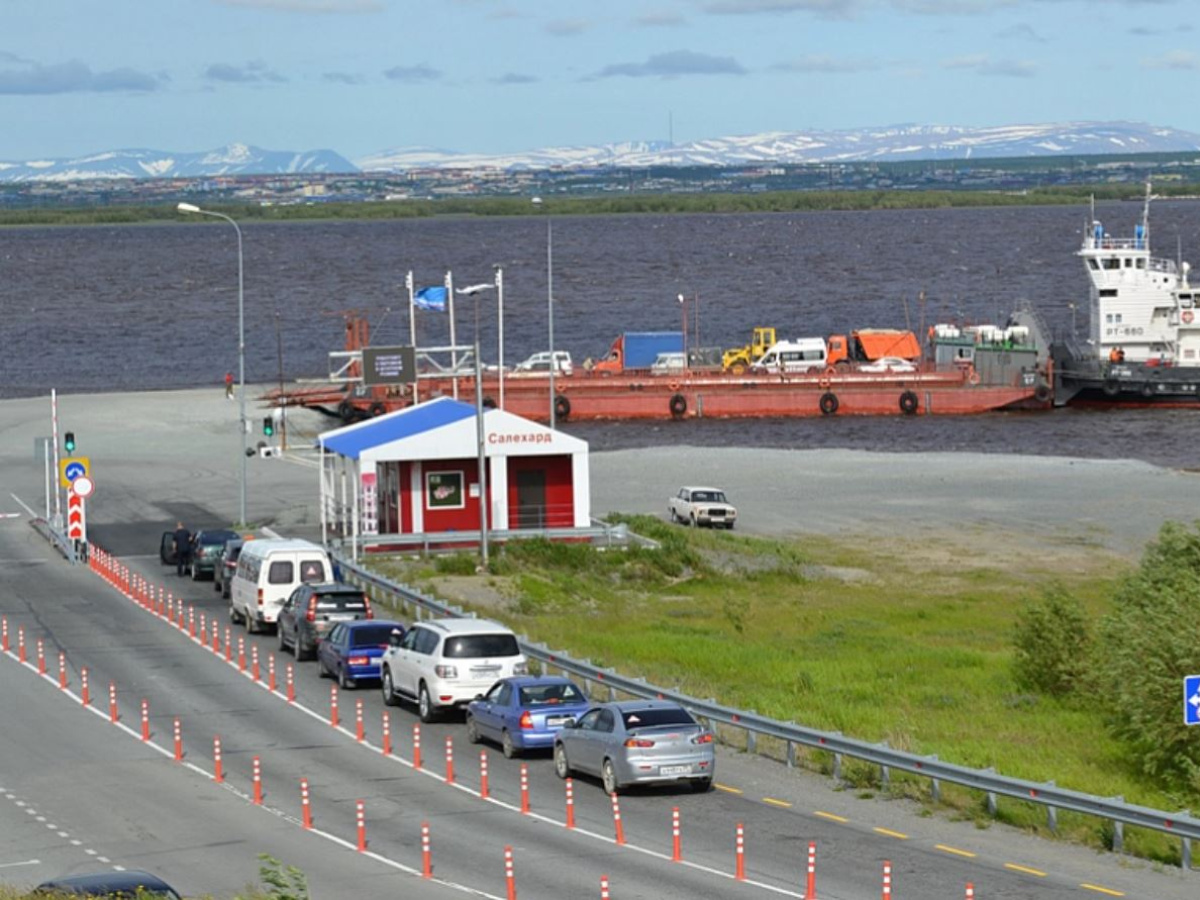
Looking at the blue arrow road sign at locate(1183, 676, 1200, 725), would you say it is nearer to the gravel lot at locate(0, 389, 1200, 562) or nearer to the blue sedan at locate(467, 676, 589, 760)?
the blue sedan at locate(467, 676, 589, 760)

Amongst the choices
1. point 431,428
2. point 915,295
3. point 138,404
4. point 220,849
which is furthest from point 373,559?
point 915,295

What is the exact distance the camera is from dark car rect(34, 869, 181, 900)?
17.8m

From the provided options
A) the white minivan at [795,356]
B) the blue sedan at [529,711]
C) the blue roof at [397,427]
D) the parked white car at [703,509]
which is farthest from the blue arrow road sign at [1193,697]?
the white minivan at [795,356]

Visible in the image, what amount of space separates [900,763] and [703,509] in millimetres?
32770

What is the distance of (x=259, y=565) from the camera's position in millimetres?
41031

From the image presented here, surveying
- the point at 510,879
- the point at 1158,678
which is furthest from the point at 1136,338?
the point at 510,879

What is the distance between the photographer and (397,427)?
2104 inches

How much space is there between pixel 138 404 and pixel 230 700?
6124 cm

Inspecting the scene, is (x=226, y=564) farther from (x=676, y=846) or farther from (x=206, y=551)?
(x=676, y=846)

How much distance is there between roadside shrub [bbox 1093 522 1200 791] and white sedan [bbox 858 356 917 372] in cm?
7111

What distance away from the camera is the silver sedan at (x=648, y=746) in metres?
26.2

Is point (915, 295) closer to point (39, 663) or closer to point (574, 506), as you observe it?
point (574, 506)

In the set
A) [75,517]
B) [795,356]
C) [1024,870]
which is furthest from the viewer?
[795,356]

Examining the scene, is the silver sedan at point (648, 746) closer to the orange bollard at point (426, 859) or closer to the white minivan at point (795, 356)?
the orange bollard at point (426, 859)
